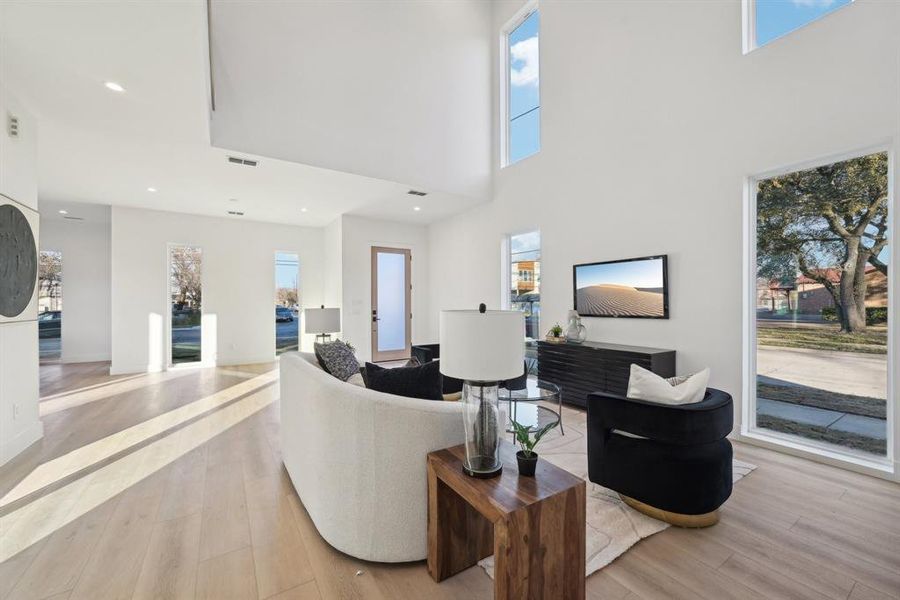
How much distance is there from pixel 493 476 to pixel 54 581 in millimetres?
2006

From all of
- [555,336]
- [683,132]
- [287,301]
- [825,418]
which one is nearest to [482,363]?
[825,418]

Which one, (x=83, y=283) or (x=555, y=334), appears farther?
(x=83, y=283)

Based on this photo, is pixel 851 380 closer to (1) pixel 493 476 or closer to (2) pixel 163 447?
(1) pixel 493 476

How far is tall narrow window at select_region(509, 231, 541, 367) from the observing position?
547cm

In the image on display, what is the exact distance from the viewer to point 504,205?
591cm

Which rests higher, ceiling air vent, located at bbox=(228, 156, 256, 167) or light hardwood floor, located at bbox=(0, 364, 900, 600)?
ceiling air vent, located at bbox=(228, 156, 256, 167)

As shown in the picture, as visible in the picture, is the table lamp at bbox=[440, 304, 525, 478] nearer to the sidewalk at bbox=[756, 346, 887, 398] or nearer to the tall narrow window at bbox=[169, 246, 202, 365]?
the sidewalk at bbox=[756, 346, 887, 398]

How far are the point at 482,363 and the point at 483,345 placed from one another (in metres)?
0.07

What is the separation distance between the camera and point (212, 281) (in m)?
6.91

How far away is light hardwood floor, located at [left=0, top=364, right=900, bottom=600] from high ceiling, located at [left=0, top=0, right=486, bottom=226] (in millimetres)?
2853

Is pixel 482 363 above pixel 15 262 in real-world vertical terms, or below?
below

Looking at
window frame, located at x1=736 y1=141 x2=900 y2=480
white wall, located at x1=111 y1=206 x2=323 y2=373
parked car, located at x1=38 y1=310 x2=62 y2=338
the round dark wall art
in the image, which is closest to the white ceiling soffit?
the round dark wall art

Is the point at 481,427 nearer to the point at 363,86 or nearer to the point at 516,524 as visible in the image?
the point at 516,524

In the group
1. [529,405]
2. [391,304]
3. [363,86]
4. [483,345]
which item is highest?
[363,86]
